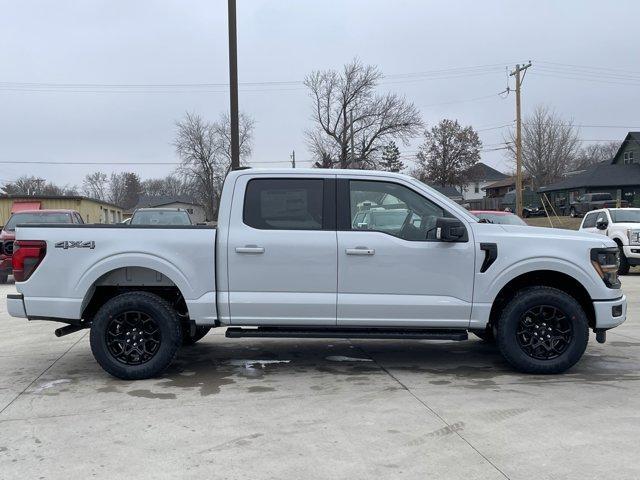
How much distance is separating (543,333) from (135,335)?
4.05 m

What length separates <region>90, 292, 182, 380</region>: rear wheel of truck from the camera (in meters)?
5.60

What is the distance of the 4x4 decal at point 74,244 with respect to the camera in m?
5.60

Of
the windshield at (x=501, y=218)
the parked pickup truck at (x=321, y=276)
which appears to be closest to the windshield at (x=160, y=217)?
the windshield at (x=501, y=218)

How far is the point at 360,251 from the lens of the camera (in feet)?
18.1

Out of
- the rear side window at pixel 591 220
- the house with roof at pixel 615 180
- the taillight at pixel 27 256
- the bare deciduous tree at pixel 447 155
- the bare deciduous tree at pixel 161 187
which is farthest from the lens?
the bare deciduous tree at pixel 161 187

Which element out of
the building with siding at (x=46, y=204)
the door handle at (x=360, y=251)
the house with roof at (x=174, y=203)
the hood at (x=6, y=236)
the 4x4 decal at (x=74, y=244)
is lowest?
the hood at (x=6, y=236)

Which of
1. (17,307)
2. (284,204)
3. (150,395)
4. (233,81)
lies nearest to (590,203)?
(233,81)

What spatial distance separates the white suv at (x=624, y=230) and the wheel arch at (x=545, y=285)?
30.0ft

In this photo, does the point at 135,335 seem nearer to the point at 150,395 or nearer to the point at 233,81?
the point at 150,395

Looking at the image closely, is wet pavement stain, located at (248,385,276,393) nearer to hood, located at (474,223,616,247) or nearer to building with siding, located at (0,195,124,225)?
hood, located at (474,223,616,247)

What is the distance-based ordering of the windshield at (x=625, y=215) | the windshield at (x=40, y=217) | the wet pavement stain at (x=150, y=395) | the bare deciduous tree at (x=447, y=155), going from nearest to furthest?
the wet pavement stain at (x=150, y=395) < the windshield at (x=40, y=217) < the windshield at (x=625, y=215) < the bare deciduous tree at (x=447, y=155)

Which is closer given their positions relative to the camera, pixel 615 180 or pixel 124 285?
pixel 124 285

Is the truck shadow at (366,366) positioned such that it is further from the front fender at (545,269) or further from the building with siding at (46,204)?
the building with siding at (46,204)

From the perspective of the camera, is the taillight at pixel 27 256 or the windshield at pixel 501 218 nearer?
the taillight at pixel 27 256
